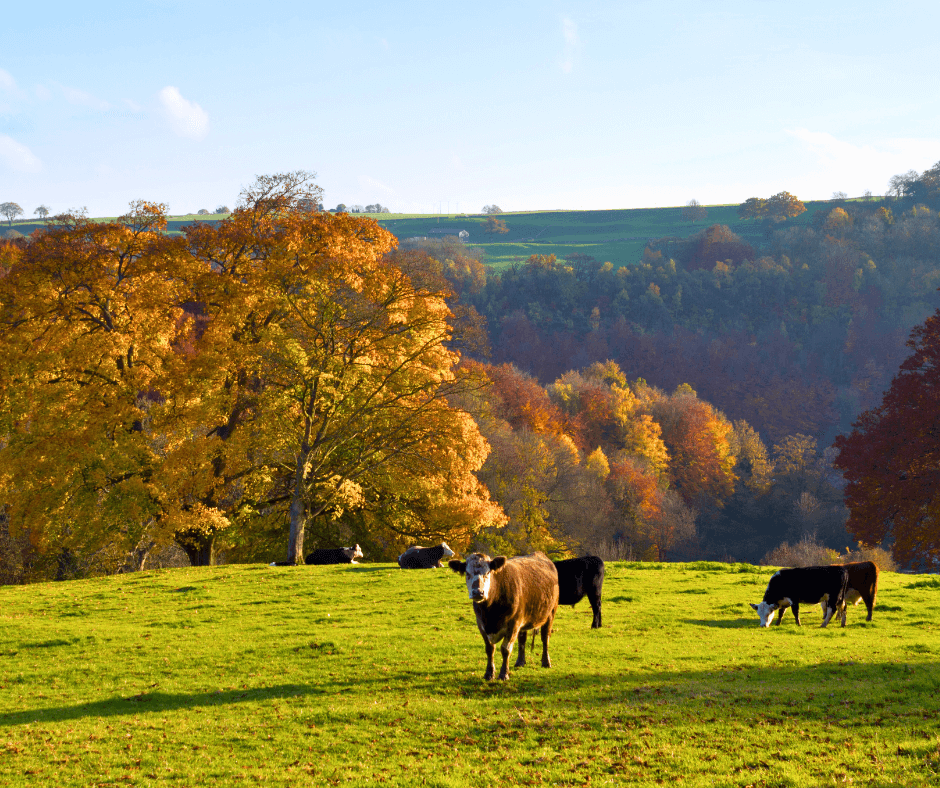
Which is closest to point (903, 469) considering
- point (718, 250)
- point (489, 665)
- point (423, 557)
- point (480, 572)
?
point (423, 557)

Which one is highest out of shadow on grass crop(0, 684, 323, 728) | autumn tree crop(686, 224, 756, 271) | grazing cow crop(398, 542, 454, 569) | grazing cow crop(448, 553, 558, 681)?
autumn tree crop(686, 224, 756, 271)

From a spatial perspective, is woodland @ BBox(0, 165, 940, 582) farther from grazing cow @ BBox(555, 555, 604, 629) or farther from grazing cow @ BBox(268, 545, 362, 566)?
grazing cow @ BBox(555, 555, 604, 629)

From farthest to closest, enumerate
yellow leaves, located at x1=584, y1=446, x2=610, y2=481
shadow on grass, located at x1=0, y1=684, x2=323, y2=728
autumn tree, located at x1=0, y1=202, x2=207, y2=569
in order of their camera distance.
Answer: yellow leaves, located at x1=584, y1=446, x2=610, y2=481 → autumn tree, located at x1=0, y1=202, x2=207, y2=569 → shadow on grass, located at x1=0, y1=684, x2=323, y2=728

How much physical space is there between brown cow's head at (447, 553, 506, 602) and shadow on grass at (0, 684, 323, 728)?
11.1ft

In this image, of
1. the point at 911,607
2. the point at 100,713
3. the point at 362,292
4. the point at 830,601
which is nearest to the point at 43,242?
the point at 362,292

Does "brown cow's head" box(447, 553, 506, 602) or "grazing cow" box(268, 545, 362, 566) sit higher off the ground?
"brown cow's head" box(447, 553, 506, 602)

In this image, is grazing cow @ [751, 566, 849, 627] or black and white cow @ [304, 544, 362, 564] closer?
grazing cow @ [751, 566, 849, 627]

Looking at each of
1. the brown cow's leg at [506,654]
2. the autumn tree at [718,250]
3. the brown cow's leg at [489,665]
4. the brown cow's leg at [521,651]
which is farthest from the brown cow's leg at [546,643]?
the autumn tree at [718,250]

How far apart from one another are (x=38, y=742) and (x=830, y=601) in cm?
1763

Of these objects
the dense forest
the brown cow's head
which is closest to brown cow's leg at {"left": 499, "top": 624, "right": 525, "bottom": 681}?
the brown cow's head

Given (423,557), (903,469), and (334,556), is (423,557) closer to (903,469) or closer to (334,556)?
(334,556)

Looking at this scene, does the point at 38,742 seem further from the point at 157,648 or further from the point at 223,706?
the point at 157,648

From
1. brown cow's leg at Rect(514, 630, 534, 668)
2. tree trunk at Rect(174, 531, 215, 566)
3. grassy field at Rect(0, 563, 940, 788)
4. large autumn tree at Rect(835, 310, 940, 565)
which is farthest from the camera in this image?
large autumn tree at Rect(835, 310, 940, 565)

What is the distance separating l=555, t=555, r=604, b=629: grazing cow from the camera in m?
19.0
